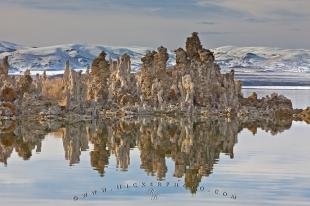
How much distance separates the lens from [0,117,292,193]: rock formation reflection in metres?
29.4

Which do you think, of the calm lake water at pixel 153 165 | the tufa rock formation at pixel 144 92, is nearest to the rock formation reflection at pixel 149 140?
the calm lake water at pixel 153 165

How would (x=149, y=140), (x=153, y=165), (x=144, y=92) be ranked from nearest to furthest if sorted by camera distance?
(x=153, y=165) < (x=149, y=140) < (x=144, y=92)

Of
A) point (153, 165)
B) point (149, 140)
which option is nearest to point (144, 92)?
point (149, 140)

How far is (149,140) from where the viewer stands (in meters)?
39.3

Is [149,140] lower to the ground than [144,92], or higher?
higher

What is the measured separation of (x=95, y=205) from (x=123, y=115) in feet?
137

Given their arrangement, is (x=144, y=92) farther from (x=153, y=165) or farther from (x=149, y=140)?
(x=153, y=165)

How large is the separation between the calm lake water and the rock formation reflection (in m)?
0.05

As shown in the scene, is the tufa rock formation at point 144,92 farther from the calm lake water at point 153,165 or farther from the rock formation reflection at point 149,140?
the calm lake water at point 153,165

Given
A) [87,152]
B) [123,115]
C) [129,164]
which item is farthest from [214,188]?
[123,115]

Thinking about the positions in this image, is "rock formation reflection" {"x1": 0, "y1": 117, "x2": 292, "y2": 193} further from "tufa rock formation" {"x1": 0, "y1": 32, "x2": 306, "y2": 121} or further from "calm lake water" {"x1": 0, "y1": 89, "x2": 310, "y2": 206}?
"tufa rock formation" {"x1": 0, "y1": 32, "x2": 306, "y2": 121}

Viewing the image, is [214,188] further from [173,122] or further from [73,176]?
[173,122]

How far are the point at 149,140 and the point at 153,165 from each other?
1042 centimetres

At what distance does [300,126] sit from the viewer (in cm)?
5241
